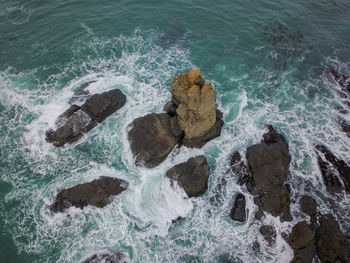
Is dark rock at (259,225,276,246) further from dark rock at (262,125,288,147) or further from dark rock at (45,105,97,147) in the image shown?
dark rock at (45,105,97,147)

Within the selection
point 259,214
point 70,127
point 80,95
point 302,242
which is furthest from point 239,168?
point 80,95

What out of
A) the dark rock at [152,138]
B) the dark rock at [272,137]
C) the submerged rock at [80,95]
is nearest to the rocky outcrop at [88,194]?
the dark rock at [152,138]

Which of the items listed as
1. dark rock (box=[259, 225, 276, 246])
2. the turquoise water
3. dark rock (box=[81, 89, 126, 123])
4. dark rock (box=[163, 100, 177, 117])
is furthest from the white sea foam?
dark rock (box=[163, 100, 177, 117])

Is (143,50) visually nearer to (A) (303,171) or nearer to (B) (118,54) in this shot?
(B) (118,54)

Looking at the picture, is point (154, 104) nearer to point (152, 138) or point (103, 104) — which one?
point (103, 104)

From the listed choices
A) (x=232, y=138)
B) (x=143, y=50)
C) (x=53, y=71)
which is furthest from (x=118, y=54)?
(x=232, y=138)

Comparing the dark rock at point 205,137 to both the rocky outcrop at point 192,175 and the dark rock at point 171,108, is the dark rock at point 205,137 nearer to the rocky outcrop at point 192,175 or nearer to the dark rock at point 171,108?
the rocky outcrop at point 192,175

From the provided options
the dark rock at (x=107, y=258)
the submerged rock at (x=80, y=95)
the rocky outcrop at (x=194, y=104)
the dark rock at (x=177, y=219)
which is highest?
the rocky outcrop at (x=194, y=104)
